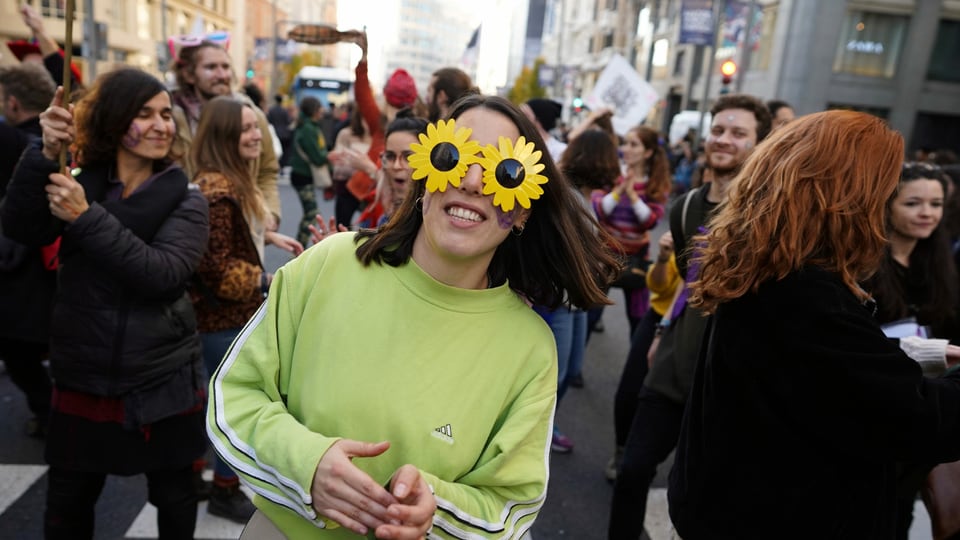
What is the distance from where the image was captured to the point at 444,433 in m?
1.55

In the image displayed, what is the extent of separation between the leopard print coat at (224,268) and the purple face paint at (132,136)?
474 mm

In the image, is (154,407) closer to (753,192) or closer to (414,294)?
(414,294)

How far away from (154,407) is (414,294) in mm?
1353

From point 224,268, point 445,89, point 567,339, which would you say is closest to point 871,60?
point 445,89

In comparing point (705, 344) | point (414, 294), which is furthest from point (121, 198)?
point (705, 344)

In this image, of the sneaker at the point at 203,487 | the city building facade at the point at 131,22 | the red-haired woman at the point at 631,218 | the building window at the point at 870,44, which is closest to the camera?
the sneaker at the point at 203,487

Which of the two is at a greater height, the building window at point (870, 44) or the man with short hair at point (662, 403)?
the building window at point (870, 44)

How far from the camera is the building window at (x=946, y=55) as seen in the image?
23.4m

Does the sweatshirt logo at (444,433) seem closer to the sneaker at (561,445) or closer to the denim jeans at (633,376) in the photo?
the denim jeans at (633,376)

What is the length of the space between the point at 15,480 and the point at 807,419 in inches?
148

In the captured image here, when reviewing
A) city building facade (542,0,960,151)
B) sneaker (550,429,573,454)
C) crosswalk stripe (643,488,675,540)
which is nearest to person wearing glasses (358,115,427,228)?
sneaker (550,429,573,454)

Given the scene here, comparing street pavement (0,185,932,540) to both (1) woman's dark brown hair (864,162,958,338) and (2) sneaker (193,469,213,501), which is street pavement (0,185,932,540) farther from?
(1) woman's dark brown hair (864,162,958,338)

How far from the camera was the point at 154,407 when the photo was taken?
241 centimetres

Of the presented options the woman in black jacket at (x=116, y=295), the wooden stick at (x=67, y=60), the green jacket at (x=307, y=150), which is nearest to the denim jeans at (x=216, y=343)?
the woman in black jacket at (x=116, y=295)
